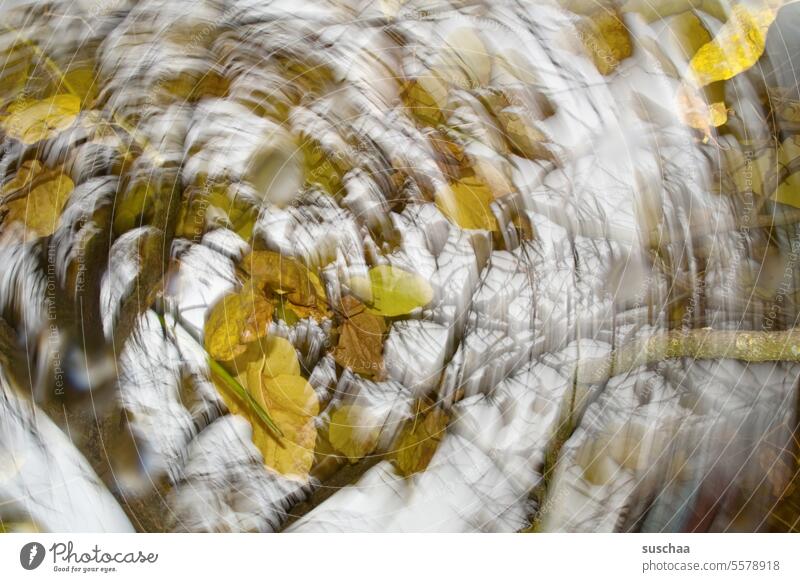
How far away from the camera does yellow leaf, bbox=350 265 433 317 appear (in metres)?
0.87

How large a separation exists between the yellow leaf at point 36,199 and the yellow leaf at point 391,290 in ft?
1.71

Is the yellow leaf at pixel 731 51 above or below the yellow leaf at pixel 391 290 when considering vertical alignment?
above

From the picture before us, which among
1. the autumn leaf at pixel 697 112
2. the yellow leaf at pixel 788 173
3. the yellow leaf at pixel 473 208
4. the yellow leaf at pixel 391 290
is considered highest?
the autumn leaf at pixel 697 112

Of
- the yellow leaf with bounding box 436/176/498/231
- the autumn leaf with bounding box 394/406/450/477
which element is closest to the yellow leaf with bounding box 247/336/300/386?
the autumn leaf with bounding box 394/406/450/477

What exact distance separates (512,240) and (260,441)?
543mm

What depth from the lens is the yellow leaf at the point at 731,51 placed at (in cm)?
→ 87

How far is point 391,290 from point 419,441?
0.26m

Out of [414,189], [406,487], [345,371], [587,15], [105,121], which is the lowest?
[406,487]

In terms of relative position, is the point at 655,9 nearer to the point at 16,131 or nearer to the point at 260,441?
the point at 260,441

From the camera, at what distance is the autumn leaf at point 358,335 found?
2.84 feet

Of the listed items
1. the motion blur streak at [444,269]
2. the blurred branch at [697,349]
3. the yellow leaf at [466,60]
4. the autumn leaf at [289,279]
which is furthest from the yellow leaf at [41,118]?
the blurred branch at [697,349]

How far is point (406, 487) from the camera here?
86 cm

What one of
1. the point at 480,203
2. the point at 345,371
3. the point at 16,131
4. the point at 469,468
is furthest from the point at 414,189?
the point at 16,131

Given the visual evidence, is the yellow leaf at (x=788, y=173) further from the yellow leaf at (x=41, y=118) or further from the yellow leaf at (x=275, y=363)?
the yellow leaf at (x=41, y=118)
